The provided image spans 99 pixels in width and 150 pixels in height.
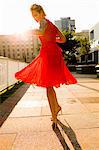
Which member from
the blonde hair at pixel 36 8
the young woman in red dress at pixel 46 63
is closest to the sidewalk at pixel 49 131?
→ the young woman in red dress at pixel 46 63

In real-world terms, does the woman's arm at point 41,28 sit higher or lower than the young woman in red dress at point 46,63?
higher

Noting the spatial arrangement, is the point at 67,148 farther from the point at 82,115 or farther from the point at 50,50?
the point at 82,115

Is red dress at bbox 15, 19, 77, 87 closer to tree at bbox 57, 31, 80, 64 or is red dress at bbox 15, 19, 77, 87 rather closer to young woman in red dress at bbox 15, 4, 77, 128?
young woman in red dress at bbox 15, 4, 77, 128

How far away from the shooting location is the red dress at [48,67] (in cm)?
414

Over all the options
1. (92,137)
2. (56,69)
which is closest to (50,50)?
(56,69)

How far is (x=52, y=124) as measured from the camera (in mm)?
4383

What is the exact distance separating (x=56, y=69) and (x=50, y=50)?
11.8 inches

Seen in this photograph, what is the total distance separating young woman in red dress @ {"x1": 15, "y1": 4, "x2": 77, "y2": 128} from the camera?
4.13m

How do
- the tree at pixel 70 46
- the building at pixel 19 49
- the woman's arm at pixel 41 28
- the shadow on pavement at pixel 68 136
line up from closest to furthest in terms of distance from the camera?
the shadow on pavement at pixel 68 136, the woman's arm at pixel 41 28, the tree at pixel 70 46, the building at pixel 19 49

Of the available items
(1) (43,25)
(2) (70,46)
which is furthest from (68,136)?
(2) (70,46)

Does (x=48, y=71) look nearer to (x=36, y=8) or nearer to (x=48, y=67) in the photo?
(x=48, y=67)

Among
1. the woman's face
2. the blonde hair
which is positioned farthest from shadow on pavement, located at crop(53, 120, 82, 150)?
the blonde hair

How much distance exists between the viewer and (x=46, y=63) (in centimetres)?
421

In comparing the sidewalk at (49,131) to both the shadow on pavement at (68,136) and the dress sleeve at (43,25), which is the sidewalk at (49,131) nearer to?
the shadow on pavement at (68,136)
